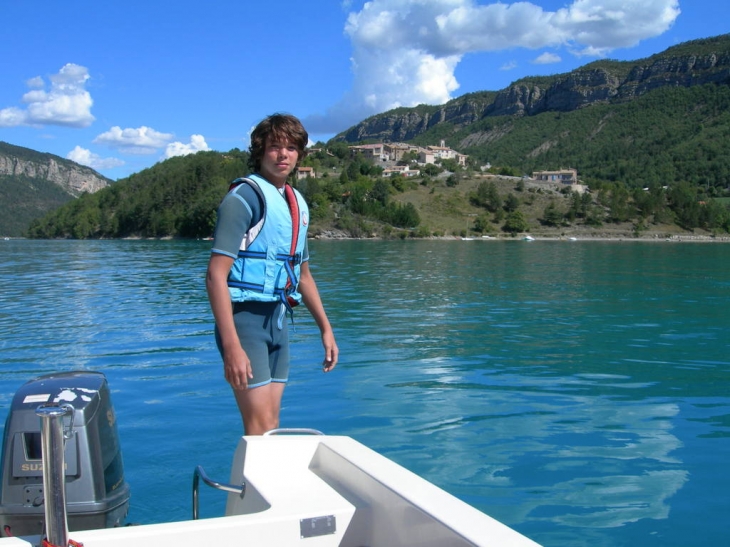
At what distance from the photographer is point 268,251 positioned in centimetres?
339

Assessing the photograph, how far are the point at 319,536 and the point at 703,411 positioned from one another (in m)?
5.83

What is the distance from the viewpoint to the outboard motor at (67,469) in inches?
117

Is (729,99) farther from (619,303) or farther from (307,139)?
(307,139)

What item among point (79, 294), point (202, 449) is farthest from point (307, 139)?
point (79, 294)

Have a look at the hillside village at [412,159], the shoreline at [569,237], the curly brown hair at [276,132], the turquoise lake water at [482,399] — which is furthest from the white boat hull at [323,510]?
the hillside village at [412,159]

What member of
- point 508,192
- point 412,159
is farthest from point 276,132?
point 412,159

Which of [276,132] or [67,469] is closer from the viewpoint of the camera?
[67,469]

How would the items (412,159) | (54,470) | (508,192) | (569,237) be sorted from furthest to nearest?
(412,159)
(508,192)
(569,237)
(54,470)

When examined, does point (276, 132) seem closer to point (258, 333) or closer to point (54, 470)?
point (258, 333)

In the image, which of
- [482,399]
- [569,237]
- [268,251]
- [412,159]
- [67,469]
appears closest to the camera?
[67,469]

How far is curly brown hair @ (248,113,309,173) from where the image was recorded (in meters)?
3.43

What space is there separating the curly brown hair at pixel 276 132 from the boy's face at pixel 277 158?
0.06 ft

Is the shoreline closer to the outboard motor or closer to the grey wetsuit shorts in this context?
the grey wetsuit shorts

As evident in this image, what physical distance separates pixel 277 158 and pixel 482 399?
4813mm
